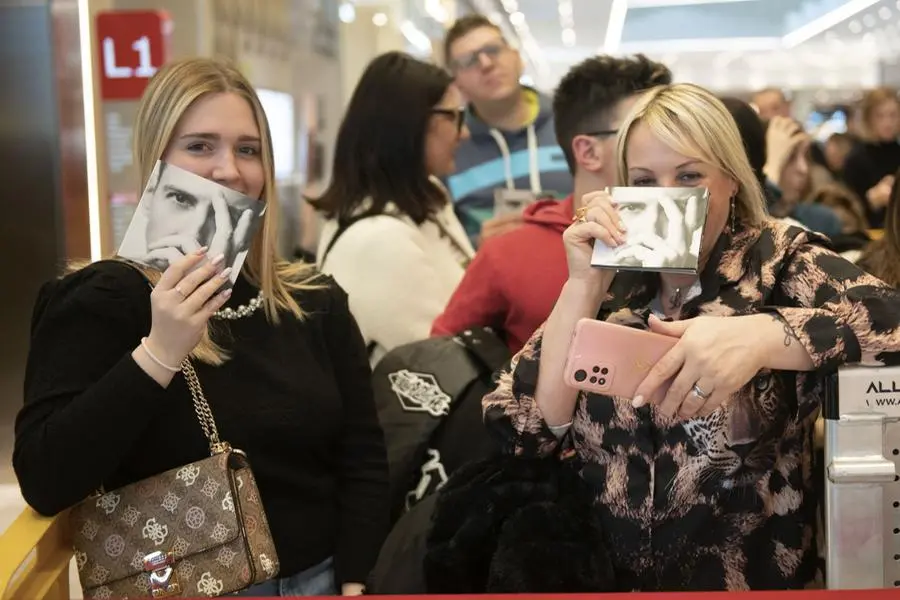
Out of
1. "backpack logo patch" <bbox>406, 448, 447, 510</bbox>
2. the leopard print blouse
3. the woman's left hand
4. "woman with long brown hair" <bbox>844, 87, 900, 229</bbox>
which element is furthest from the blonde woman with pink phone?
"woman with long brown hair" <bbox>844, 87, 900, 229</bbox>

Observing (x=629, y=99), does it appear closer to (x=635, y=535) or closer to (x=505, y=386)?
(x=505, y=386)

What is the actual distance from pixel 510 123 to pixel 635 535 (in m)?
2.63

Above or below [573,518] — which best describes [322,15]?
above

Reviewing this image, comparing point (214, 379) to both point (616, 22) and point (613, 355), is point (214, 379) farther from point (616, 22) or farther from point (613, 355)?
point (616, 22)

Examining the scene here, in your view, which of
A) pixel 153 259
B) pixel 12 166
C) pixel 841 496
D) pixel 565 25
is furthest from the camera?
pixel 565 25

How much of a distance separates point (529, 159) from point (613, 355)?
2.63 meters

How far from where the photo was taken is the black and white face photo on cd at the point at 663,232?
153cm

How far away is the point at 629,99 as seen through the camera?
2494mm

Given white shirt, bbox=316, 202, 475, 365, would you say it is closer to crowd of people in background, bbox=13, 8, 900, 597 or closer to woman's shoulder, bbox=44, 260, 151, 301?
crowd of people in background, bbox=13, 8, 900, 597

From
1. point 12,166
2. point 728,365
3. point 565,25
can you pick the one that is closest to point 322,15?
point 565,25

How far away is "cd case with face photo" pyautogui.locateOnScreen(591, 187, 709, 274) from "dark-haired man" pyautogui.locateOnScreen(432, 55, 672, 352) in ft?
2.71

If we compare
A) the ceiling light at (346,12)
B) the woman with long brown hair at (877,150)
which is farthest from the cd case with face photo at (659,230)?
the ceiling light at (346,12)

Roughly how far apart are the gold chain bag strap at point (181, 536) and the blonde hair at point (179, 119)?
0.71 feet

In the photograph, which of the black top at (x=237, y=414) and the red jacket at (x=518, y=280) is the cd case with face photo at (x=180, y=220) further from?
the red jacket at (x=518, y=280)
